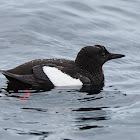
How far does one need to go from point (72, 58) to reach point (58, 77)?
7.94ft

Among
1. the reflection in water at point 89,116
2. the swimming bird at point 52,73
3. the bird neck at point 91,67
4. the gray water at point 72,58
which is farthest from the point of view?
the bird neck at point 91,67

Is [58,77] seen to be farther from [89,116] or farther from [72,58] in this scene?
[72,58]

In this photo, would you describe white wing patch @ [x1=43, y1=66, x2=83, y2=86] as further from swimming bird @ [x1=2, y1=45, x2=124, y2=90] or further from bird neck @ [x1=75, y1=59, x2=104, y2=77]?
bird neck @ [x1=75, y1=59, x2=104, y2=77]

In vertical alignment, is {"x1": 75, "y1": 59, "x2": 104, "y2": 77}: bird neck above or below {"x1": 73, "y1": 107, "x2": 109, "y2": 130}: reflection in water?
above

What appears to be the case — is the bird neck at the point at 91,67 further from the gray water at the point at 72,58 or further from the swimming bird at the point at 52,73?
the gray water at the point at 72,58

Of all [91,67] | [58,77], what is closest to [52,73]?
[58,77]

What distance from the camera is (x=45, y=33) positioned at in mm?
14539

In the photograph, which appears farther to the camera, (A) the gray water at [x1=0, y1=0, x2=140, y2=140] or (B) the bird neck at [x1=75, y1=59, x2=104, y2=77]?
(B) the bird neck at [x1=75, y1=59, x2=104, y2=77]

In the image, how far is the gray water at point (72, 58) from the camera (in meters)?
8.20

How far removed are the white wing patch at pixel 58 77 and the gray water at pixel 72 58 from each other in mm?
240

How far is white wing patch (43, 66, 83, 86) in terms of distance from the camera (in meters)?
10.2

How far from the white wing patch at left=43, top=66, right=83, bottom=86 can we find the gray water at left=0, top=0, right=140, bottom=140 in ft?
0.79

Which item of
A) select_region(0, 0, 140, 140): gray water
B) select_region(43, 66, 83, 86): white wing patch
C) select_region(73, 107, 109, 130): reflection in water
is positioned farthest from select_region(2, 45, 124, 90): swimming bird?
select_region(73, 107, 109, 130): reflection in water

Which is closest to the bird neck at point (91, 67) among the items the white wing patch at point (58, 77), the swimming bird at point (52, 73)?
the swimming bird at point (52, 73)
